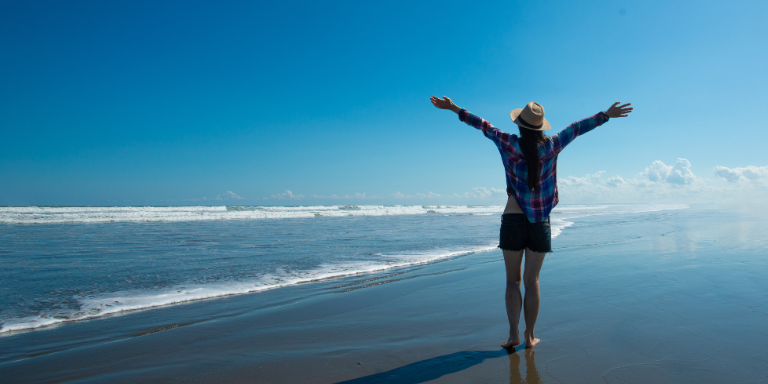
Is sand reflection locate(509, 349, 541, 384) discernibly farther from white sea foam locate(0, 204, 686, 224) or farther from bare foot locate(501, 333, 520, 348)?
white sea foam locate(0, 204, 686, 224)

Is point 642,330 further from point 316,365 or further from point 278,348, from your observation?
point 278,348

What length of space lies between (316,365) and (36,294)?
4.97 m

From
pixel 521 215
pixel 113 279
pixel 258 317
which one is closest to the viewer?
Answer: pixel 521 215

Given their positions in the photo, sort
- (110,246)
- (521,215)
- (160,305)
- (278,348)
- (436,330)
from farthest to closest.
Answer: (110,246), (160,305), (436,330), (278,348), (521,215)

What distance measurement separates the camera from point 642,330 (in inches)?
129

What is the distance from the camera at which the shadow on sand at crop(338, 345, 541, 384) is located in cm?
249

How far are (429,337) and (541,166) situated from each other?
188 centimetres

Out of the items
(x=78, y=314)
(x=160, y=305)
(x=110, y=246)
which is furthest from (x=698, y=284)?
(x=110, y=246)

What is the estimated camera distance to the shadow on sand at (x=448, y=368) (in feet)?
8.16

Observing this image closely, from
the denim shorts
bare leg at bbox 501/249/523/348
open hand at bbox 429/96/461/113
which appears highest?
open hand at bbox 429/96/461/113

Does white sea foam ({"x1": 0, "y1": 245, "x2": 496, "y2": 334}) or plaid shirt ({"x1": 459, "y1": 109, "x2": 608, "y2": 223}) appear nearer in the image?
plaid shirt ({"x1": 459, "y1": 109, "x2": 608, "y2": 223})

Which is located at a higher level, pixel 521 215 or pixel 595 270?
pixel 521 215

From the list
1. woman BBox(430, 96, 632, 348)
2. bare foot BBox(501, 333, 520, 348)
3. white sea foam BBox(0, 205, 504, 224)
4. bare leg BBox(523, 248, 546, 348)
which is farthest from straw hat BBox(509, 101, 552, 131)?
white sea foam BBox(0, 205, 504, 224)

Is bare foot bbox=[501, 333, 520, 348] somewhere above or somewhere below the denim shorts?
below
